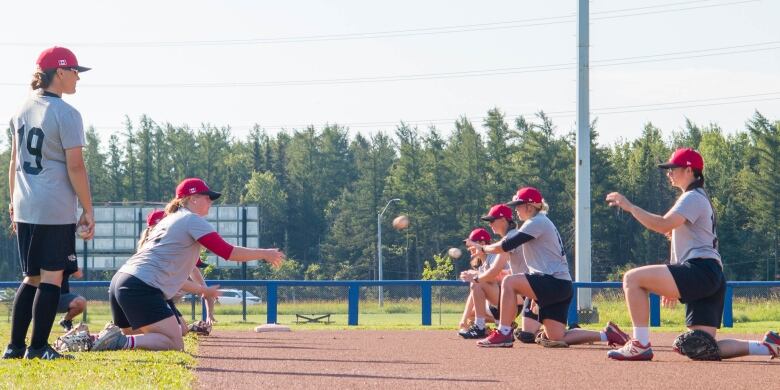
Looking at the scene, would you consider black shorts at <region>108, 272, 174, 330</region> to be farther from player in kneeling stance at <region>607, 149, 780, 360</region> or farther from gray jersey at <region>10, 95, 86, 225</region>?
player in kneeling stance at <region>607, 149, 780, 360</region>

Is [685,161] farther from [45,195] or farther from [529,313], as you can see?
[45,195]

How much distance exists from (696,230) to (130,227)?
37373mm

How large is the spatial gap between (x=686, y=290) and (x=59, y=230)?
4.86 m

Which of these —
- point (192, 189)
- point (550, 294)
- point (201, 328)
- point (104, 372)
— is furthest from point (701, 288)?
point (201, 328)

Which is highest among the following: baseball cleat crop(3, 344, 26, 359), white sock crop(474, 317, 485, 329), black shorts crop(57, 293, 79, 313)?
black shorts crop(57, 293, 79, 313)

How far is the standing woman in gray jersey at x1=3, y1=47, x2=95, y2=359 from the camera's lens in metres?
9.05

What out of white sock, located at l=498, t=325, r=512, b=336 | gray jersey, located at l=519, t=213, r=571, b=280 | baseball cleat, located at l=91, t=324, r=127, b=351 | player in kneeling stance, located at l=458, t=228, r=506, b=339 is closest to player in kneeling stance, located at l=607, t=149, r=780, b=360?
white sock, located at l=498, t=325, r=512, b=336

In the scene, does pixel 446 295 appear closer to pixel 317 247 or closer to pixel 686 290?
pixel 686 290

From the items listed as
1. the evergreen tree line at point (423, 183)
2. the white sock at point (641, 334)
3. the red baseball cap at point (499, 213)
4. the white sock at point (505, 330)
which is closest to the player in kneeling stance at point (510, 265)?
the red baseball cap at point (499, 213)

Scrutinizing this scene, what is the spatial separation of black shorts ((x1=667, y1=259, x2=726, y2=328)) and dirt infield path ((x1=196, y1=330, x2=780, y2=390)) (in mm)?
380

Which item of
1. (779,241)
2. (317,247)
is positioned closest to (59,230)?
(779,241)

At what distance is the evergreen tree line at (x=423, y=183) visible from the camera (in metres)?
85.9

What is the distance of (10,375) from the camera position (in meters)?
7.78

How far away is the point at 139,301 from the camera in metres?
10.2
